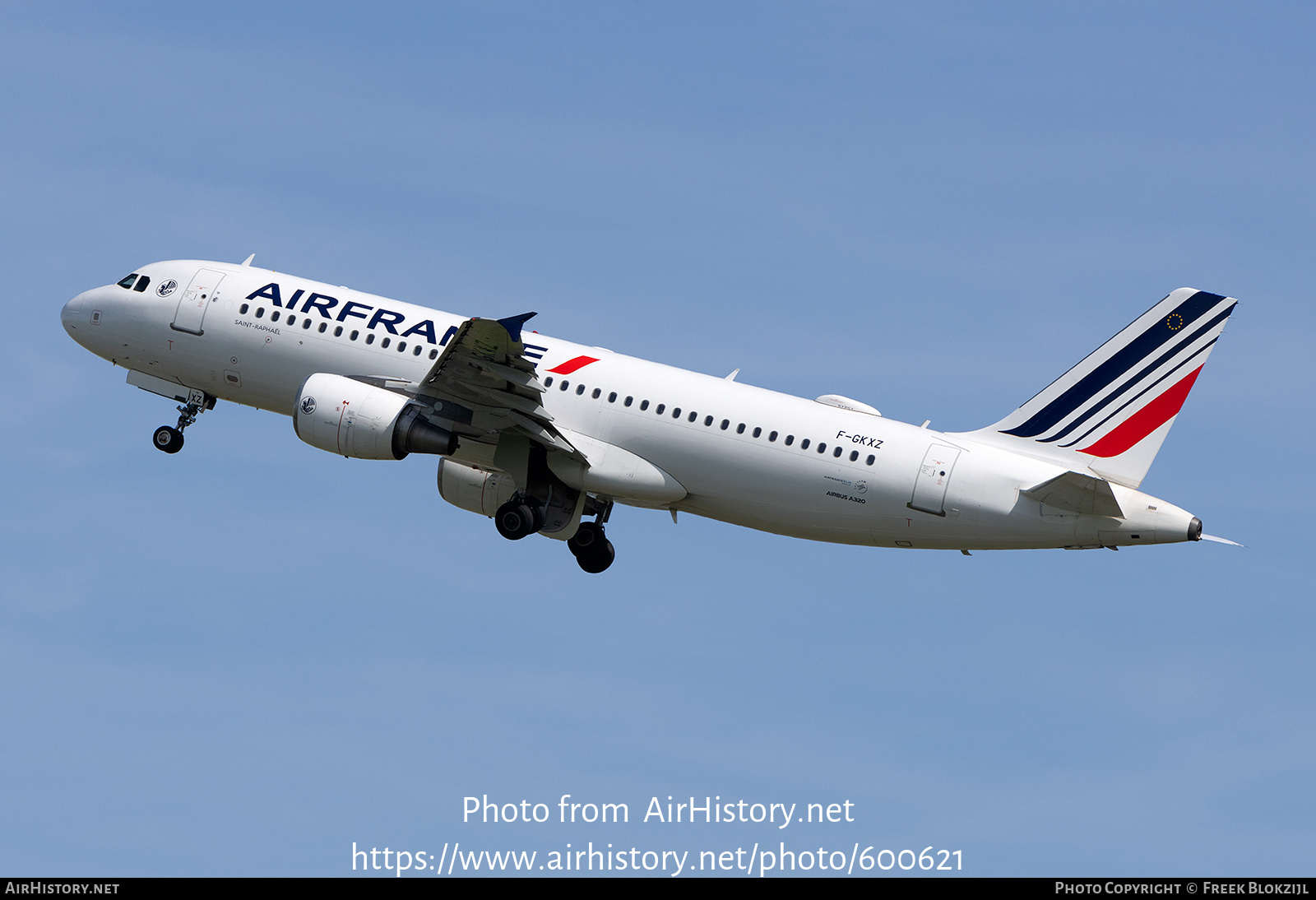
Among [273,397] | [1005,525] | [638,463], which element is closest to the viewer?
[1005,525]

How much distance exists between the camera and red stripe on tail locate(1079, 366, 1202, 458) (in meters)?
39.7

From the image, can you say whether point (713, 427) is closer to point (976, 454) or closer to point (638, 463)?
point (638, 463)

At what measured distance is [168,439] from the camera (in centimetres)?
4644

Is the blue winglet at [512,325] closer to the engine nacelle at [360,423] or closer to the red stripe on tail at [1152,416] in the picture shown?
the engine nacelle at [360,423]

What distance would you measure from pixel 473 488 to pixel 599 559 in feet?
13.2

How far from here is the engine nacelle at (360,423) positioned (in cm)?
4084

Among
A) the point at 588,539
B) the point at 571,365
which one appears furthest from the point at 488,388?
the point at 588,539

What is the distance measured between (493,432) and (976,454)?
11.8 m

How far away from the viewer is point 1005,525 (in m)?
39.0

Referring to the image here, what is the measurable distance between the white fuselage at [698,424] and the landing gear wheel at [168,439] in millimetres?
1403

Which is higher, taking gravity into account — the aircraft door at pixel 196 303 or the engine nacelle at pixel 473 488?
the aircraft door at pixel 196 303

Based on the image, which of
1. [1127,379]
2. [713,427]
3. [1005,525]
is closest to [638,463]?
[713,427]

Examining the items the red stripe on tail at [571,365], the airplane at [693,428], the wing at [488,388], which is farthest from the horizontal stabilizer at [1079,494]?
the red stripe on tail at [571,365]

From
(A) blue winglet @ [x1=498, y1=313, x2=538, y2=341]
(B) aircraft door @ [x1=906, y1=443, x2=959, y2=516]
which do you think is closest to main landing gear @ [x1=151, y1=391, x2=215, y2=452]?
(A) blue winglet @ [x1=498, y1=313, x2=538, y2=341]
